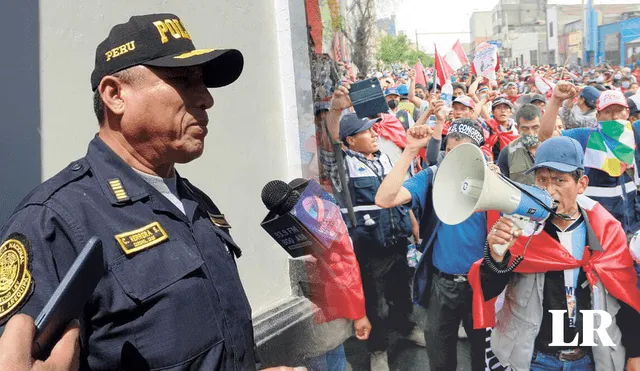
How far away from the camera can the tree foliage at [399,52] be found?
355 centimetres

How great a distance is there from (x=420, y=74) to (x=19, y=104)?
2.07m

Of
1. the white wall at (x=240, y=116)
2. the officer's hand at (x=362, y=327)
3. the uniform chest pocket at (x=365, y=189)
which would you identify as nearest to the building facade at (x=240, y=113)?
the white wall at (x=240, y=116)

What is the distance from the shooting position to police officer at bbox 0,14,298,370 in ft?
4.56

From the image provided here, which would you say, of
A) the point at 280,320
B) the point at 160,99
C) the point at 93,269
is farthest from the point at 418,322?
the point at 93,269

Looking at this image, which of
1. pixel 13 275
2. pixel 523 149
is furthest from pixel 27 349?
pixel 523 149

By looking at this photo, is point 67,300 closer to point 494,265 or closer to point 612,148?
point 494,265

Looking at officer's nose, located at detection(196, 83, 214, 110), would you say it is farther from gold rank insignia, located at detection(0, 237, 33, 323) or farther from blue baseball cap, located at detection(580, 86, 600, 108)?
blue baseball cap, located at detection(580, 86, 600, 108)

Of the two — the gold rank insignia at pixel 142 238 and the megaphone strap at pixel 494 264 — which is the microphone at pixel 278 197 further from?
the megaphone strap at pixel 494 264

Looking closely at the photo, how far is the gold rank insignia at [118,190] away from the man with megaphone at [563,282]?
2004 millimetres

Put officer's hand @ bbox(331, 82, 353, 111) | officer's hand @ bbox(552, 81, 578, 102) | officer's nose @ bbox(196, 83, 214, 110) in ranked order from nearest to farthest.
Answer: officer's nose @ bbox(196, 83, 214, 110), officer's hand @ bbox(552, 81, 578, 102), officer's hand @ bbox(331, 82, 353, 111)

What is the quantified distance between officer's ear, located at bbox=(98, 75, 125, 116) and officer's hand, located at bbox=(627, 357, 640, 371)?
2.88m

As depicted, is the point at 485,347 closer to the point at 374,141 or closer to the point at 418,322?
the point at 418,322

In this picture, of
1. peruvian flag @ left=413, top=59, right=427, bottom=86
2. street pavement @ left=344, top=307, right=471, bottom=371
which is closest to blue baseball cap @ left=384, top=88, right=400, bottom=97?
peruvian flag @ left=413, top=59, right=427, bottom=86

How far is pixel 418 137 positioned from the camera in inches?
133
